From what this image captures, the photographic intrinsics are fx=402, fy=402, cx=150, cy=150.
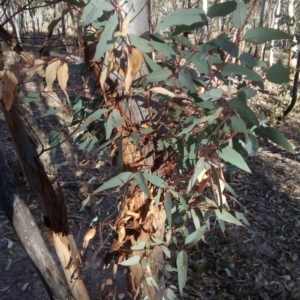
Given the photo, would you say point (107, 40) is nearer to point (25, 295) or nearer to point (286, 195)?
point (25, 295)

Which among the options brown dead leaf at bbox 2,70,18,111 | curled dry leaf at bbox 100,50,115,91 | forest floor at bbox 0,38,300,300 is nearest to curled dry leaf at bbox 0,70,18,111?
brown dead leaf at bbox 2,70,18,111

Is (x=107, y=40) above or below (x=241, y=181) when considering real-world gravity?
above

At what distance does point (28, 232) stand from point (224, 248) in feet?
6.87

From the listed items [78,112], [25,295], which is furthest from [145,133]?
[25,295]

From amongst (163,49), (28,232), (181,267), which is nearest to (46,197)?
(28,232)

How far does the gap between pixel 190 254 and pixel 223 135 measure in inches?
85.1

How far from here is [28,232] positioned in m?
1.38

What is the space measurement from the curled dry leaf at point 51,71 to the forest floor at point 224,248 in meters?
1.25

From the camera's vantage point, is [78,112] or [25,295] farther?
[25,295]

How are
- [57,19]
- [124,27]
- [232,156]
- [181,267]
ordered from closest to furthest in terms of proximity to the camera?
[124,27] → [232,156] → [57,19] → [181,267]

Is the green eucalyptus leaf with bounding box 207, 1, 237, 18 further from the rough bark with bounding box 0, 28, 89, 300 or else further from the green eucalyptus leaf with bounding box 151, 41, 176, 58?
the rough bark with bounding box 0, 28, 89, 300

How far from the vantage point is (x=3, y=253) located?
2.91 meters

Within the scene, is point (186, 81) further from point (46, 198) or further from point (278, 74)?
point (46, 198)

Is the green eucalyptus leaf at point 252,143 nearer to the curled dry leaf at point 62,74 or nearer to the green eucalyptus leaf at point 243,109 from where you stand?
the green eucalyptus leaf at point 243,109
